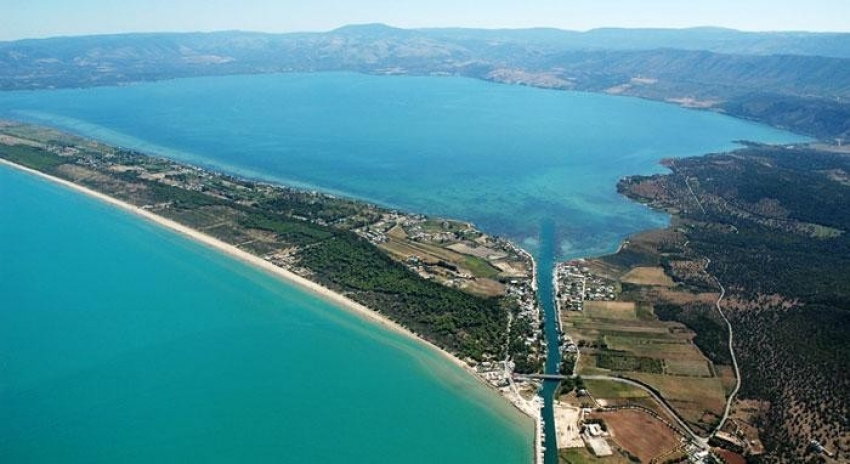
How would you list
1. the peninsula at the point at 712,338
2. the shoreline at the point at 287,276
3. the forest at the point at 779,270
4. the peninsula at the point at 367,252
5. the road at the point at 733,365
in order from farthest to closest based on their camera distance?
the peninsula at the point at 367,252 < the shoreline at the point at 287,276 < the forest at the point at 779,270 < the road at the point at 733,365 < the peninsula at the point at 712,338

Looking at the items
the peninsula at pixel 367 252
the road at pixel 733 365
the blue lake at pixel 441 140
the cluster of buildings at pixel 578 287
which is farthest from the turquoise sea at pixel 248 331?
the road at pixel 733 365

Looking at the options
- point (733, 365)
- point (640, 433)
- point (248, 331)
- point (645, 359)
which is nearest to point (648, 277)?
point (645, 359)

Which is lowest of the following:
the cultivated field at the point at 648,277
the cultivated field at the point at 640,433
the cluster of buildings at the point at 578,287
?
the cultivated field at the point at 640,433

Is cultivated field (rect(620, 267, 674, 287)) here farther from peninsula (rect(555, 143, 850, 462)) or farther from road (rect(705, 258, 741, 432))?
road (rect(705, 258, 741, 432))

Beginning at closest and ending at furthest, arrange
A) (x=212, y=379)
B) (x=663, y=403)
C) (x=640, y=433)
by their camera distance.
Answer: (x=640, y=433), (x=663, y=403), (x=212, y=379)

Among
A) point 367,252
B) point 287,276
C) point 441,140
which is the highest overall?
point 441,140

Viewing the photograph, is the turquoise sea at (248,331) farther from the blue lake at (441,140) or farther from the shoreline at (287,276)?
A: the shoreline at (287,276)

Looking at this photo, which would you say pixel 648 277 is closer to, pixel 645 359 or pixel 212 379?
pixel 645 359
